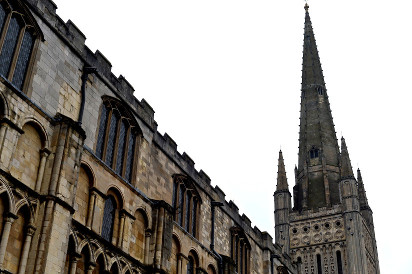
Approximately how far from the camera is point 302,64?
327 ft

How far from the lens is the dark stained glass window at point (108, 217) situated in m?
21.5

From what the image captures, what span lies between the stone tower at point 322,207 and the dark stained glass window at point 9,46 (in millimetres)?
56512

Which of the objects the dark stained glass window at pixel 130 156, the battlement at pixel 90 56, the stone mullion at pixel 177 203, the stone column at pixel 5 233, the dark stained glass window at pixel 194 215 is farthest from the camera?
the dark stained glass window at pixel 194 215

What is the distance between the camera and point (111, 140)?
2328cm

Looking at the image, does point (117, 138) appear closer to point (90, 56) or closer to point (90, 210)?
point (90, 56)

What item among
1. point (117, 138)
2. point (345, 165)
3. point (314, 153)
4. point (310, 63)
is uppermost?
point (310, 63)

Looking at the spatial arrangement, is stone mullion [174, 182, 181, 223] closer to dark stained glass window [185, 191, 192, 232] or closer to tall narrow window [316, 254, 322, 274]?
dark stained glass window [185, 191, 192, 232]

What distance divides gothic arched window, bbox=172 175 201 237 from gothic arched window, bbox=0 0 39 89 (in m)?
10.1

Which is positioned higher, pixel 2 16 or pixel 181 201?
pixel 2 16

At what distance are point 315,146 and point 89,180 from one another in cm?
6879

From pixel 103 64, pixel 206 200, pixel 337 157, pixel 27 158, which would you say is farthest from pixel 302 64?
pixel 27 158

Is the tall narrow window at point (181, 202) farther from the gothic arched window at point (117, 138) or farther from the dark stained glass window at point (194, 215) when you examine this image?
the gothic arched window at point (117, 138)

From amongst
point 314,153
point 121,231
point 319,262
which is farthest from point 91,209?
point 314,153

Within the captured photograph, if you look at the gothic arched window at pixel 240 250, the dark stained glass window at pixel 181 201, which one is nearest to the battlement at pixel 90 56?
the dark stained glass window at pixel 181 201
